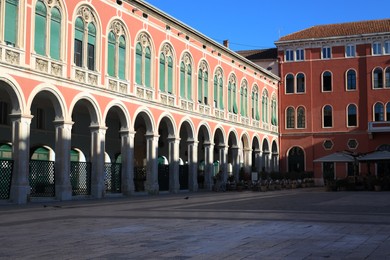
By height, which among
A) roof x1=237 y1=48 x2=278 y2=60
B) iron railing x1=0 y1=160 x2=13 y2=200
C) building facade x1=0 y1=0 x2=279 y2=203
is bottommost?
iron railing x1=0 y1=160 x2=13 y2=200

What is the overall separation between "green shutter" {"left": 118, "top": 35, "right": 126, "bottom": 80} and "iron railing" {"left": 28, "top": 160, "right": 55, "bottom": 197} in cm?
660

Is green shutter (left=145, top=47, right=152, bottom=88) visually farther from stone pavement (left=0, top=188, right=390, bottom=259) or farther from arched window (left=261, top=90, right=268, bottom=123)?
arched window (left=261, top=90, right=268, bottom=123)

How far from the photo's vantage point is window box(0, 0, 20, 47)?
70.7 feet

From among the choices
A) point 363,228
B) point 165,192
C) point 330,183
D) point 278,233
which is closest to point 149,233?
point 278,233

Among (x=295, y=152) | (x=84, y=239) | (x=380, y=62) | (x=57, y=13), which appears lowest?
(x=84, y=239)

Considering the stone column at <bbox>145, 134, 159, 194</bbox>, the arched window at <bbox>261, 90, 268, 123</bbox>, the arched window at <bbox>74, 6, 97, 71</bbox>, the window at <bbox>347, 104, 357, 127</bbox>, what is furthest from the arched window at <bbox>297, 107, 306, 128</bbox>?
the arched window at <bbox>74, 6, 97, 71</bbox>

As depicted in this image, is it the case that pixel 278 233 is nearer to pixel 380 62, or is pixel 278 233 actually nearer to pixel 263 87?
pixel 263 87

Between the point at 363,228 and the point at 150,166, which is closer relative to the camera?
the point at 363,228

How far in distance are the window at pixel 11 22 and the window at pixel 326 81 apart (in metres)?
38.8

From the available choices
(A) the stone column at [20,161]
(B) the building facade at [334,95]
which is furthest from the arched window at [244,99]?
(A) the stone column at [20,161]

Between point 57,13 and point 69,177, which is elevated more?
point 57,13

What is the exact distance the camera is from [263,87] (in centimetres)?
5212

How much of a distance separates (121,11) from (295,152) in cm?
3149

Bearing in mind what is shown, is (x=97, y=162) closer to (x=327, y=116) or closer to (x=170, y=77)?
(x=170, y=77)
